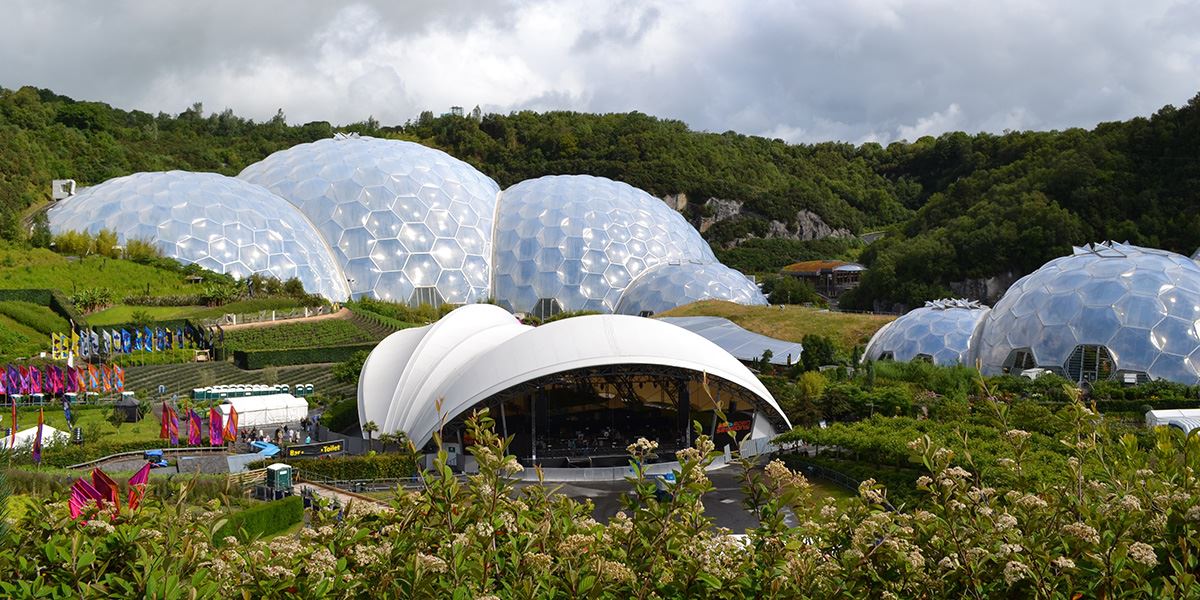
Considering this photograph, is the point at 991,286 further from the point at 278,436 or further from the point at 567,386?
the point at 278,436

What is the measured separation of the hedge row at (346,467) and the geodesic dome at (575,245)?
27370 mm

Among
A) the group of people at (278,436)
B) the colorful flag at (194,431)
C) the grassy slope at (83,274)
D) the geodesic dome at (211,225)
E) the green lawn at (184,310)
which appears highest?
the geodesic dome at (211,225)

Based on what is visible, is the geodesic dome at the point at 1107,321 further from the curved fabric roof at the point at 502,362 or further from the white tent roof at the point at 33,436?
the white tent roof at the point at 33,436

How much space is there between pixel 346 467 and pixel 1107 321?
2097 centimetres

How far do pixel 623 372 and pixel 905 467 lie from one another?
22.9 feet

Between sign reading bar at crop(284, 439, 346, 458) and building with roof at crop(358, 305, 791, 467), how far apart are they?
1210 millimetres

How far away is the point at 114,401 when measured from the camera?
27.5 meters

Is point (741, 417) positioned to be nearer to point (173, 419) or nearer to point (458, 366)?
point (458, 366)

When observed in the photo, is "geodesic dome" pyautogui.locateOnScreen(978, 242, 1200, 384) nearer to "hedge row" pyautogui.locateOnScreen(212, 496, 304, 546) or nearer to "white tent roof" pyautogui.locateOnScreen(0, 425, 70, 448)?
"hedge row" pyautogui.locateOnScreen(212, 496, 304, 546)

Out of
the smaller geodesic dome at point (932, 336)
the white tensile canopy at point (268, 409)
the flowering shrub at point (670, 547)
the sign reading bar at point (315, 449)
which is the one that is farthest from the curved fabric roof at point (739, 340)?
the flowering shrub at point (670, 547)

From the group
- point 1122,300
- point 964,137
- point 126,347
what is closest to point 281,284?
point 126,347

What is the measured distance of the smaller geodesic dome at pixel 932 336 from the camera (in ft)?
105

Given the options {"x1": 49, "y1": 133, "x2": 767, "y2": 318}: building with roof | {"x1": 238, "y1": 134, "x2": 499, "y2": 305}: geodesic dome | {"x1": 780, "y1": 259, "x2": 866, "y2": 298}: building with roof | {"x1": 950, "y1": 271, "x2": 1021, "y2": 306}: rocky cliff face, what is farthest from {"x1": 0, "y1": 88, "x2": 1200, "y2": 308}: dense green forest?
{"x1": 238, "y1": 134, "x2": 499, "y2": 305}: geodesic dome

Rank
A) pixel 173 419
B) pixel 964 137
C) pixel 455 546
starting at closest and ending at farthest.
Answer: pixel 455 546
pixel 173 419
pixel 964 137
